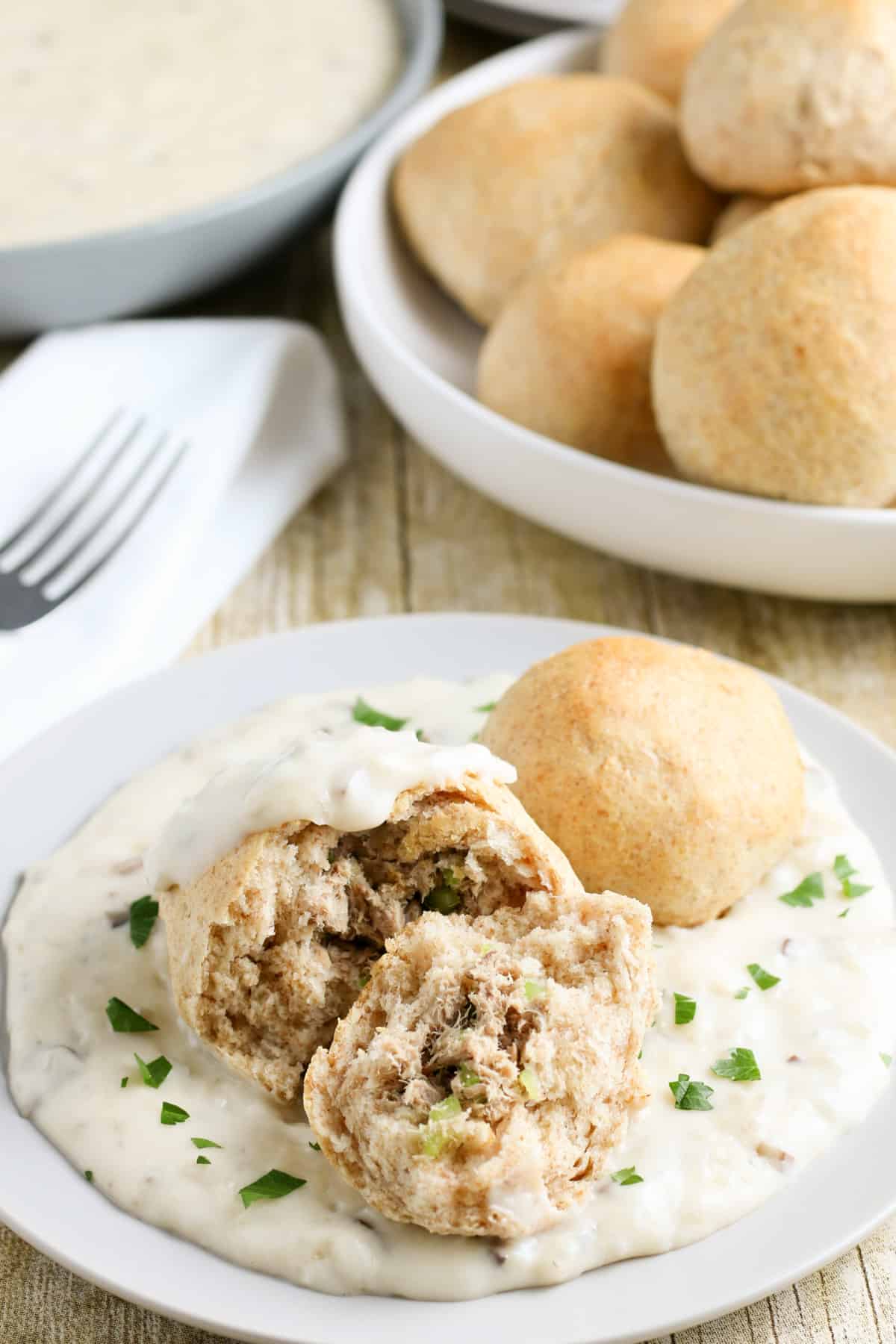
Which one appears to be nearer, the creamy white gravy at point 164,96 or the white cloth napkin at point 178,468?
the white cloth napkin at point 178,468

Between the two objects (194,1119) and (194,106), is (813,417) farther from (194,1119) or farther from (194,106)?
(194,106)

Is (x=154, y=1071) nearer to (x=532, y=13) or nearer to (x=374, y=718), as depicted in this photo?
(x=374, y=718)

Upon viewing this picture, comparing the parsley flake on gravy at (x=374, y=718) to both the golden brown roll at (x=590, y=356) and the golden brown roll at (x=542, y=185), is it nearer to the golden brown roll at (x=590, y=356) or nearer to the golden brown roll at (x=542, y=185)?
the golden brown roll at (x=590, y=356)

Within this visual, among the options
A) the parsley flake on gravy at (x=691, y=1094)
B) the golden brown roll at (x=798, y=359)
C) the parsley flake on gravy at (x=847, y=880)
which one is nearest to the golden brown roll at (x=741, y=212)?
the golden brown roll at (x=798, y=359)

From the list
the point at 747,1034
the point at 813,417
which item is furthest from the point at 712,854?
the point at 813,417

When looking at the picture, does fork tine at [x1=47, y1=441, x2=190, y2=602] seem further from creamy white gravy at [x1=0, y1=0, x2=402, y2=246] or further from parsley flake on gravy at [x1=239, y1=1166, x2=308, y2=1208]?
parsley flake on gravy at [x1=239, y1=1166, x2=308, y2=1208]

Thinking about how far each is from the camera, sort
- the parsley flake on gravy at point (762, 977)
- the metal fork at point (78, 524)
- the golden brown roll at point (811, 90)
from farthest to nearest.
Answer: the golden brown roll at point (811, 90)
the metal fork at point (78, 524)
the parsley flake on gravy at point (762, 977)

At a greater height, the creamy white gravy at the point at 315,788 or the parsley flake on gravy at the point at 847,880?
the creamy white gravy at the point at 315,788

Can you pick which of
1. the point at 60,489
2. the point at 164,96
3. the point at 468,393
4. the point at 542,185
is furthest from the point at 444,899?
the point at 164,96
